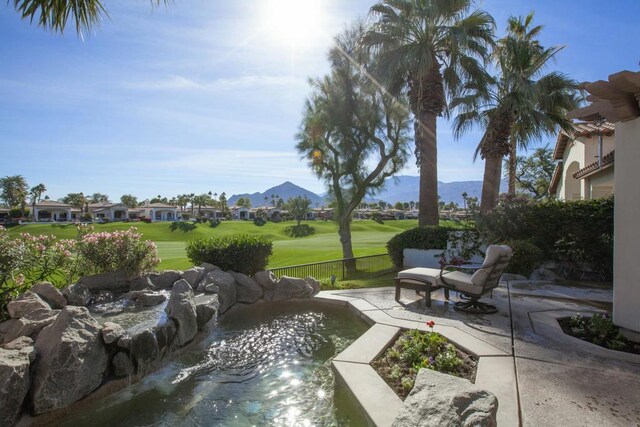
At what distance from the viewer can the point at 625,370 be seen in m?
3.65

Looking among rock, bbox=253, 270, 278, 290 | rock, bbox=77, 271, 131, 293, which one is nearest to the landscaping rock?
rock, bbox=253, 270, 278, 290

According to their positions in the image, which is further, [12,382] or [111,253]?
[111,253]

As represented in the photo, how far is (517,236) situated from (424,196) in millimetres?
4050

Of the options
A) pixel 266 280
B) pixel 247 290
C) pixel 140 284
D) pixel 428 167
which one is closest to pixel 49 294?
pixel 140 284

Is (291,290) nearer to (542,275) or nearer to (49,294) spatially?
(49,294)

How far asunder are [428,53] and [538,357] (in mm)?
11996

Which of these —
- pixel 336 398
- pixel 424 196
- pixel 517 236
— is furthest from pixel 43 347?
pixel 424 196

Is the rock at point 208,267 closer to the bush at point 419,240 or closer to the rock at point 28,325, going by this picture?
the rock at point 28,325

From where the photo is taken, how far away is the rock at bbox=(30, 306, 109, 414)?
11.1ft

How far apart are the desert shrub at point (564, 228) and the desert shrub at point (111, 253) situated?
34.2ft

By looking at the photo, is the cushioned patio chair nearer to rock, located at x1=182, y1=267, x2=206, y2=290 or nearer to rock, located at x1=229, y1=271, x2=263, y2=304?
rock, located at x1=229, y1=271, x2=263, y2=304

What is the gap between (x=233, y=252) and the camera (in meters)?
8.82

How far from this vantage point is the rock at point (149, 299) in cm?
618

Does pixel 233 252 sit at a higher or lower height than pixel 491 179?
lower
